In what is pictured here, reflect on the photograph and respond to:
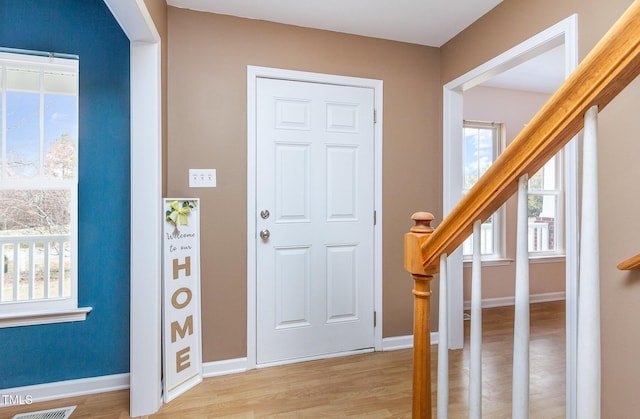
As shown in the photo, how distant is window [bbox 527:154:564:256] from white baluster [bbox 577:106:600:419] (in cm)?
397

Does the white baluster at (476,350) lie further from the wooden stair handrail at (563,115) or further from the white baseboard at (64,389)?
the white baseboard at (64,389)

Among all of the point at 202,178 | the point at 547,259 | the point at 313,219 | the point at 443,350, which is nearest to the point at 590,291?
the point at 443,350

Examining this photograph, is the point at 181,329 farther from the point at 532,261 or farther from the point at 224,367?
the point at 532,261

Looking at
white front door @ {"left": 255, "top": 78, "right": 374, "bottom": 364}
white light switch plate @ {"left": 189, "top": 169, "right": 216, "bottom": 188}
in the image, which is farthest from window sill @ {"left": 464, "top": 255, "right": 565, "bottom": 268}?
white light switch plate @ {"left": 189, "top": 169, "right": 216, "bottom": 188}

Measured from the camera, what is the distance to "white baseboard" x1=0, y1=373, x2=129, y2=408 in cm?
190

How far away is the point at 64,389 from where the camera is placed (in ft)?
6.47

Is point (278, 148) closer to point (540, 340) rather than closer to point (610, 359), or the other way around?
point (610, 359)

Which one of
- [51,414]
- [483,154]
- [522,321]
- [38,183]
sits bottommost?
[51,414]

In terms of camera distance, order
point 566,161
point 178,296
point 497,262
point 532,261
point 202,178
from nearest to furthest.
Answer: point 566,161
point 178,296
point 202,178
point 497,262
point 532,261

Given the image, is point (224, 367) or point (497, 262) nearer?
point (224, 367)

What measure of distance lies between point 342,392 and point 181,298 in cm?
115

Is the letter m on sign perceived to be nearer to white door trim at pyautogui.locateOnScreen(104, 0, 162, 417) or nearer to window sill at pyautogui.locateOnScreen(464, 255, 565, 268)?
white door trim at pyautogui.locateOnScreen(104, 0, 162, 417)

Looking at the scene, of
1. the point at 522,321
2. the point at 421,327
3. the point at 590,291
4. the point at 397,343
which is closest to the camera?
the point at 590,291

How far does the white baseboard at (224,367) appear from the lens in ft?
7.26
